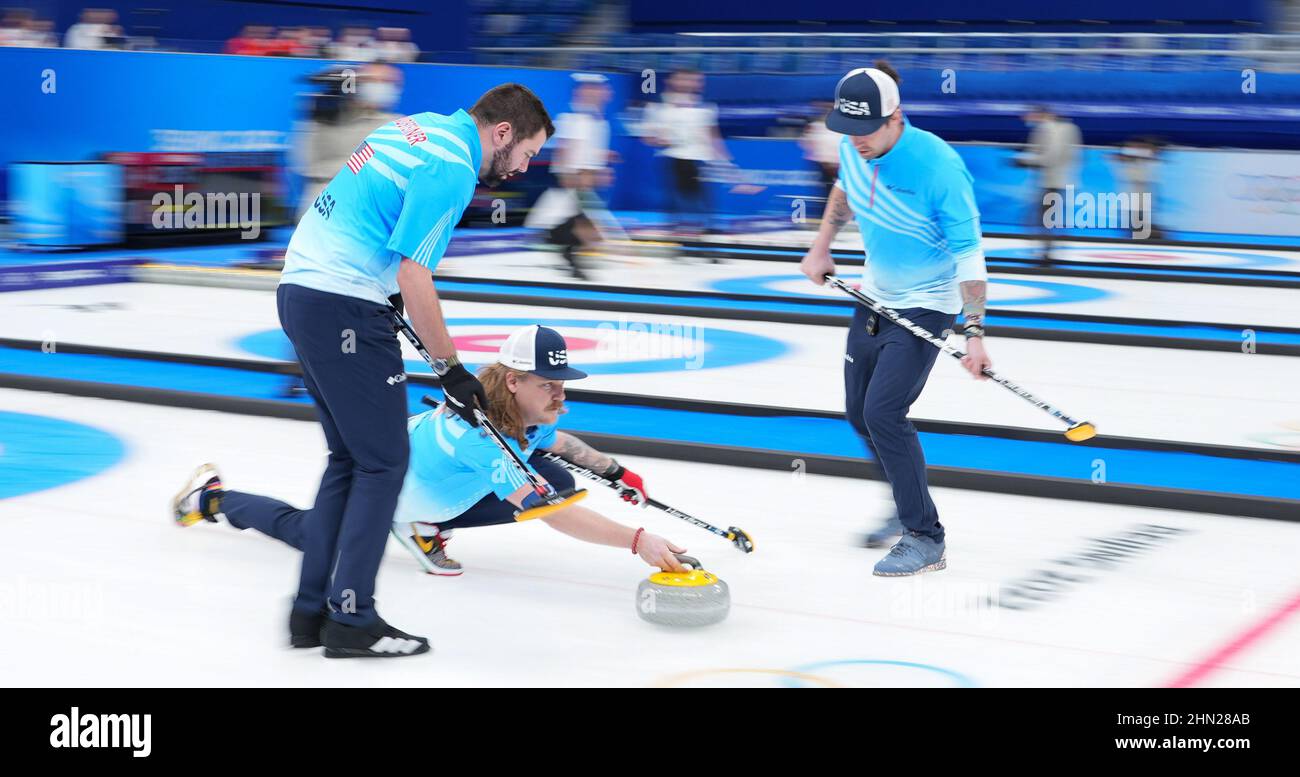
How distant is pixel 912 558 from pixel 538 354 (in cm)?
145

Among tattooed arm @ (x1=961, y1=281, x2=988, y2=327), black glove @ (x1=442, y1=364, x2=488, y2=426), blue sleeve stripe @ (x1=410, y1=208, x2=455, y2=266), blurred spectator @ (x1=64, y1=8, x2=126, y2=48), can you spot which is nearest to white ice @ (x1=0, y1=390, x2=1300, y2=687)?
black glove @ (x1=442, y1=364, x2=488, y2=426)

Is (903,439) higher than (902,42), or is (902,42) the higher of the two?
(902,42)

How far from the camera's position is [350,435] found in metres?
3.75

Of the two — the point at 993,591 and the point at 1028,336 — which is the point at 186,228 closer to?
the point at 1028,336

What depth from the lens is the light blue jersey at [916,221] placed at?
15.5 ft

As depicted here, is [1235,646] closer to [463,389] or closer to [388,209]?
[463,389]

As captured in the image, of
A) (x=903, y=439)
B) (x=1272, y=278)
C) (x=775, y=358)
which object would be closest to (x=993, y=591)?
(x=903, y=439)

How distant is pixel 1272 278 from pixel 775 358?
6.97 meters

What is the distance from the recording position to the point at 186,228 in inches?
601

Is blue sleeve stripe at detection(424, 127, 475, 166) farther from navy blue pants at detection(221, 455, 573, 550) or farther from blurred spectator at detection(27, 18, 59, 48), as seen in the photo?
blurred spectator at detection(27, 18, 59, 48)

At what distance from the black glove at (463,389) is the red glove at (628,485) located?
107 centimetres

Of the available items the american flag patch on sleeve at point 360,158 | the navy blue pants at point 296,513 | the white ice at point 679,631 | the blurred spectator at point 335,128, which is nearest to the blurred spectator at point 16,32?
the blurred spectator at point 335,128

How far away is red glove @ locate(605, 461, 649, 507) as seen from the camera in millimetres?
4746
